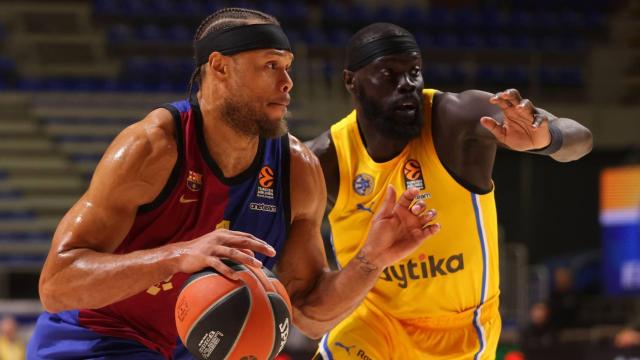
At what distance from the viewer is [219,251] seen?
2.84 m

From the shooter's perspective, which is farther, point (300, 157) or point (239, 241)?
point (300, 157)

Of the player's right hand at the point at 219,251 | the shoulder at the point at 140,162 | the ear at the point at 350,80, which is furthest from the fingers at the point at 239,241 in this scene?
the ear at the point at 350,80

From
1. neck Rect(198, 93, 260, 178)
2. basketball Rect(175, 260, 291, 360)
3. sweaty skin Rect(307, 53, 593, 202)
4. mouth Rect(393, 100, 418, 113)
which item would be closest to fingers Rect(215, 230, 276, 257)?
basketball Rect(175, 260, 291, 360)

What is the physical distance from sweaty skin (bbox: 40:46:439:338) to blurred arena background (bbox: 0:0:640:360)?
7.27 m

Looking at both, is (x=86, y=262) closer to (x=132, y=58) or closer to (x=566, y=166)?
(x=566, y=166)

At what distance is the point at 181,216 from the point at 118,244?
280mm

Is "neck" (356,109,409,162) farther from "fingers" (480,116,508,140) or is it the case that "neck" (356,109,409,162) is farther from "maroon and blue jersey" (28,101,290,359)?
"maroon and blue jersey" (28,101,290,359)

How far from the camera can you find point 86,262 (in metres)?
3.07

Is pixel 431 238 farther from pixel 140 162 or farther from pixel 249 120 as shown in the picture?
pixel 140 162

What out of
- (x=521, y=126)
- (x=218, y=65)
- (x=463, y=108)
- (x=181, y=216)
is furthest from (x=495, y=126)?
(x=181, y=216)

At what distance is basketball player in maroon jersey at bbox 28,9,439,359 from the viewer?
10.2 feet

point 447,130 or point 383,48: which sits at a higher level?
point 383,48

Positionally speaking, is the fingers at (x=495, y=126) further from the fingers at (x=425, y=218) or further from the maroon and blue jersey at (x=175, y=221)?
the maroon and blue jersey at (x=175, y=221)

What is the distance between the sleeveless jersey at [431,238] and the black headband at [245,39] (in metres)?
1.16
